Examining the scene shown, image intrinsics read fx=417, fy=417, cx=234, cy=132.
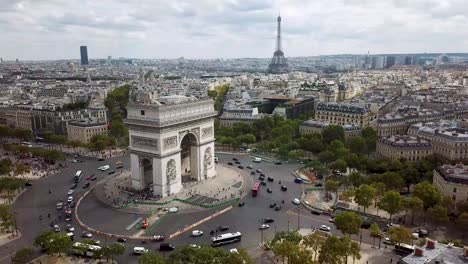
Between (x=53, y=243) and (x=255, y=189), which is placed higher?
(x=53, y=243)

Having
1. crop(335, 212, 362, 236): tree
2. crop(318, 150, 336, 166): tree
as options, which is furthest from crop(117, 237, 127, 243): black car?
crop(318, 150, 336, 166): tree

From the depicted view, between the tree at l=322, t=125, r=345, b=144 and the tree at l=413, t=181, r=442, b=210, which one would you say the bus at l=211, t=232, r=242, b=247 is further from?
the tree at l=322, t=125, r=345, b=144

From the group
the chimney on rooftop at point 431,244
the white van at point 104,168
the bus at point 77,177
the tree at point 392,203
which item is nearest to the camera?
the chimney on rooftop at point 431,244

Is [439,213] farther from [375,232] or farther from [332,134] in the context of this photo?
[332,134]

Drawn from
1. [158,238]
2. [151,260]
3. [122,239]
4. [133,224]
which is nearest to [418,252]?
[151,260]

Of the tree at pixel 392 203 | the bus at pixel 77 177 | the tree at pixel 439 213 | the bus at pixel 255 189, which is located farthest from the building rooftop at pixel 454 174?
the bus at pixel 77 177

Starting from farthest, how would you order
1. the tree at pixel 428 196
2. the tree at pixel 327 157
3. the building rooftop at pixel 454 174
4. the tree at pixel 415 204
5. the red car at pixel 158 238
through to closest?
the tree at pixel 327 157, the building rooftop at pixel 454 174, the tree at pixel 428 196, the tree at pixel 415 204, the red car at pixel 158 238

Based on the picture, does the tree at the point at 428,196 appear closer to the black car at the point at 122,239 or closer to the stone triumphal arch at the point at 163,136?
the stone triumphal arch at the point at 163,136
